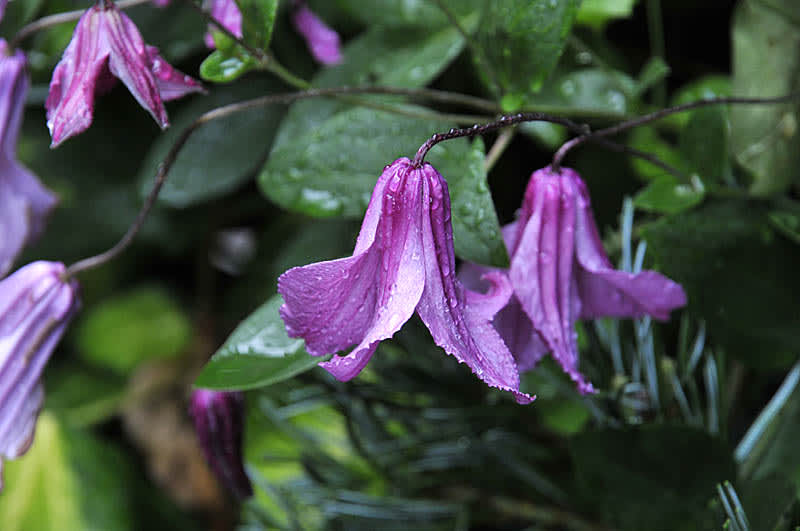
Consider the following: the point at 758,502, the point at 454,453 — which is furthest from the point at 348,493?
the point at 758,502

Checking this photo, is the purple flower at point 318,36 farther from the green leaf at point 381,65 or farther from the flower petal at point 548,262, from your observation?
the flower petal at point 548,262

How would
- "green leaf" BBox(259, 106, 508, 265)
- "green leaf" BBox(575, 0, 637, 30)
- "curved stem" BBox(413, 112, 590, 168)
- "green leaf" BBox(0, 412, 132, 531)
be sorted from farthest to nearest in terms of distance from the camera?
"green leaf" BBox(0, 412, 132, 531) → "green leaf" BBox(575, 0, 637, 30) → "green leaf" BBox(259, 106, 508, 265) → "curved stem" BBox(413, 112, 590, 168)

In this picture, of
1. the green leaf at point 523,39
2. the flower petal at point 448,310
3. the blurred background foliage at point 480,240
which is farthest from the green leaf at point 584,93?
the flower petal at point 448,310

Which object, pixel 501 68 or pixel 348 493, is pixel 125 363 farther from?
pixel 501 68

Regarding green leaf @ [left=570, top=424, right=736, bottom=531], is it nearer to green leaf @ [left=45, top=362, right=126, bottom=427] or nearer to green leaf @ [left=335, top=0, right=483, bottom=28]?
green leaf @ [left=335, top=0, right=483, bottom=28]

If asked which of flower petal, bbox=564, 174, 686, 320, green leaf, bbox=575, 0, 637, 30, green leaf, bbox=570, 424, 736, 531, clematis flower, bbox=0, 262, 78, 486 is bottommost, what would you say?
green leaf, bbox=570, 424, 736, 531

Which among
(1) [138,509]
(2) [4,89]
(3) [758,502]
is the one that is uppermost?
(2) [4,89]

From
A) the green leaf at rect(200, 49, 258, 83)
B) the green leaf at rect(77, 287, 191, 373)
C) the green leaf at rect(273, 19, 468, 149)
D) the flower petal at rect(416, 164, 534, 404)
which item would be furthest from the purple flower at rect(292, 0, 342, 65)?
the green leaf at rect(77, 287, 191, 373)
